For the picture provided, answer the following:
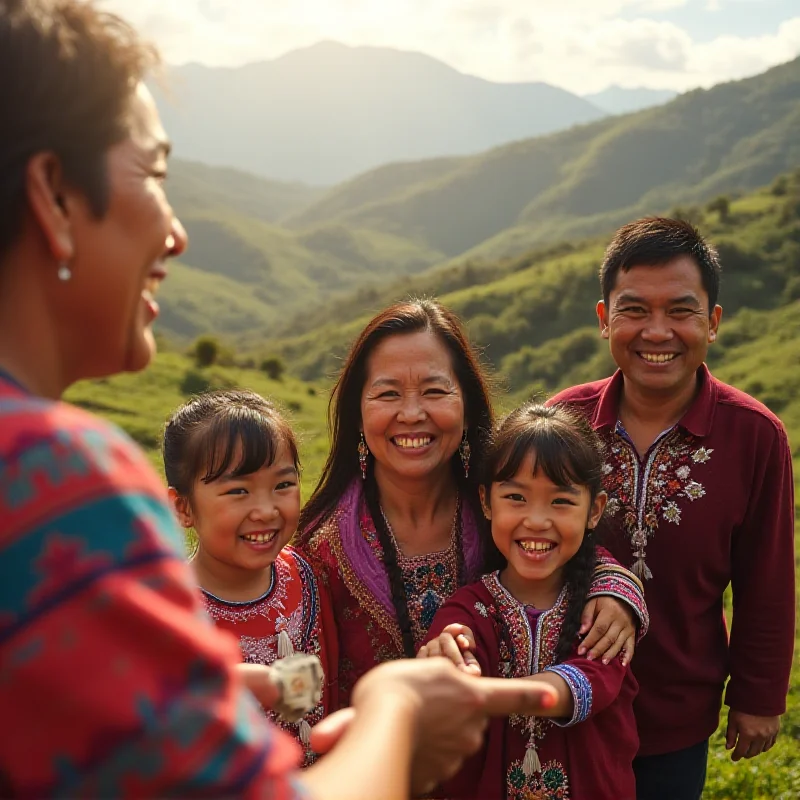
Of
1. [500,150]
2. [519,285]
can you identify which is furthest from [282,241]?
[519,285]

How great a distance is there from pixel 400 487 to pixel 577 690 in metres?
1.13

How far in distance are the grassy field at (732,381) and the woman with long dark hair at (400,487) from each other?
10.6 feet

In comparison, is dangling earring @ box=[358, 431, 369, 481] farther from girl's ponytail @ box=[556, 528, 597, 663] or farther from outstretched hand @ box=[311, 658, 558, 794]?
outstretched hand @ box=[311, 658, 558, 794]

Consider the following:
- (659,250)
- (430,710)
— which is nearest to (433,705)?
(430,710)

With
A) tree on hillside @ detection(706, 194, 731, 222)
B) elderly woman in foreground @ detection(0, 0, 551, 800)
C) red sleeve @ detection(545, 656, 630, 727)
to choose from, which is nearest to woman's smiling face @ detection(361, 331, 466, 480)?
red sleeve @ detection(545, 656, 630, 727)

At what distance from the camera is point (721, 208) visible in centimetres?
3794

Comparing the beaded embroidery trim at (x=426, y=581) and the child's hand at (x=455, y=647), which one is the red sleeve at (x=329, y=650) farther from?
the child's hand at (x=455, y=647)

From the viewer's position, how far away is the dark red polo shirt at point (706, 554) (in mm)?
3389

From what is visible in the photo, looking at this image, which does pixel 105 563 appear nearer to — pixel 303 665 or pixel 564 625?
pixel 303 665

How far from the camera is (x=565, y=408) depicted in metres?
3.57

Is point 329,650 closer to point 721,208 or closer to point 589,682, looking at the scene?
point 589,682

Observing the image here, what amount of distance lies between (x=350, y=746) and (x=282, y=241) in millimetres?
153399

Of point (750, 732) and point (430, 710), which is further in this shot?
point (750, 732)

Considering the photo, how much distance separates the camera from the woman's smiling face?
3.35m
